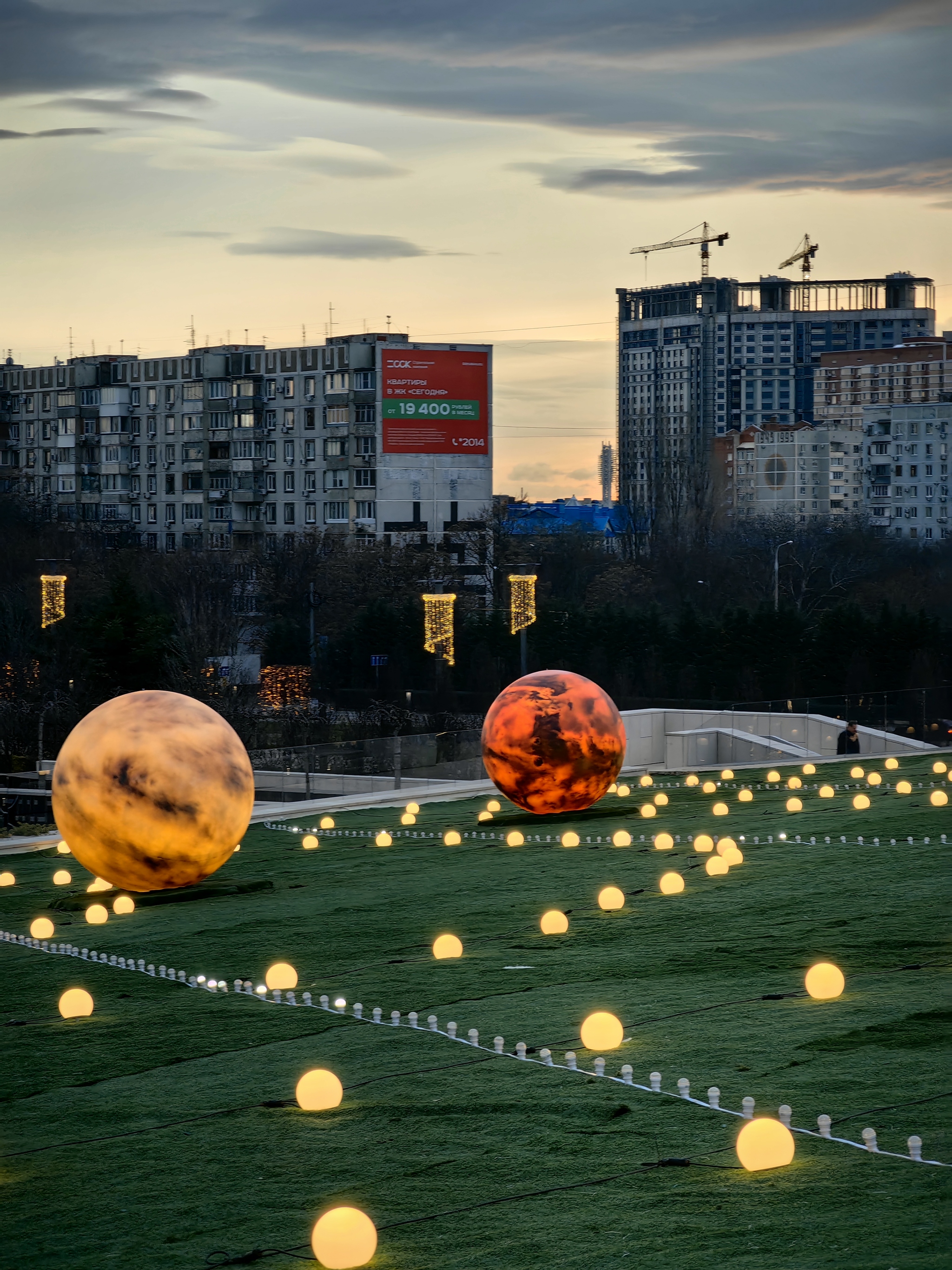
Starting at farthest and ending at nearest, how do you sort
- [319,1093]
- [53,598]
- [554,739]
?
[53,598], [554,739], [319,1093]

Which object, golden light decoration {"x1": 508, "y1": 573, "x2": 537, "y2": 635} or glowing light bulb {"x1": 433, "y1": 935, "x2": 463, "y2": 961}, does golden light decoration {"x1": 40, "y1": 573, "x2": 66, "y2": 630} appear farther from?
glowing light bulb {"x1": 433, "y1": 935, "x2": 463, "y2": 961}

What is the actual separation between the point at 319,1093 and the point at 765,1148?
9.98ft

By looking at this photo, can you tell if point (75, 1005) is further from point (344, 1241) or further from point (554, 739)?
point (554, 739)

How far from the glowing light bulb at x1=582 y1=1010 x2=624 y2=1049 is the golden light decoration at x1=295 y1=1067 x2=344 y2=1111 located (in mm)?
1944

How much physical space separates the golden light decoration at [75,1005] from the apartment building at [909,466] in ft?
465

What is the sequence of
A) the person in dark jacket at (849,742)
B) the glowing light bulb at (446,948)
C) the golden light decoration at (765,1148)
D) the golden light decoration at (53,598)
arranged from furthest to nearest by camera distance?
the golden light decoration at (53,598) → the person in dark jacket at (849,742) → the glowing light bulb at (446,948) → the golden light decoration at (765,1148)

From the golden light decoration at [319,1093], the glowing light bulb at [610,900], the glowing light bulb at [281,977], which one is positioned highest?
the golden light decoration at [319,1093]

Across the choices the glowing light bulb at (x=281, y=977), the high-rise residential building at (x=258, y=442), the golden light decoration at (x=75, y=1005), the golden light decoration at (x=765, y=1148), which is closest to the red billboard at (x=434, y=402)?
the high-rise residential building at (x=258, y=442)

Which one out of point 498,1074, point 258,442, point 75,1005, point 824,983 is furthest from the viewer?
point 258,442

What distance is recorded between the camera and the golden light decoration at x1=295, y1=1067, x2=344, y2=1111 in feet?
35.4

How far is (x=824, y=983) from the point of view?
1299 centimetres

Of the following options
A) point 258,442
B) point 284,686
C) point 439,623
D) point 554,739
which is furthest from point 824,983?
point 258,442

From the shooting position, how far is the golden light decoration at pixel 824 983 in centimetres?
1298

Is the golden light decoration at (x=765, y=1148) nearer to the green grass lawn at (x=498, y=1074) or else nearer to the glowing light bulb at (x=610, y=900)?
the green grass lawn at (x=498, y=1074)
